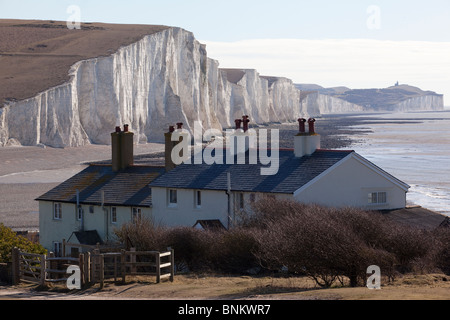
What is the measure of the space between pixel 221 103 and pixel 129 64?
215ft

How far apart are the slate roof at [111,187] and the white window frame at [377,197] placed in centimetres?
875

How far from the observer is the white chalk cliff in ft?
295

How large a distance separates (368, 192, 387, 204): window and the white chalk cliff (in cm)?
6222

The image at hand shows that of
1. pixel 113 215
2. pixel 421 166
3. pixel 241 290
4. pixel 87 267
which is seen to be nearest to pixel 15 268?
pixel 87 267

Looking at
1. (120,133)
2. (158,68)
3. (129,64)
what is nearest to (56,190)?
(120,133)

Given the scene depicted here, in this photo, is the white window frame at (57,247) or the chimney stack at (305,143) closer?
the chimney stack at (305,143)

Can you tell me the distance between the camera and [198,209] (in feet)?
98.1

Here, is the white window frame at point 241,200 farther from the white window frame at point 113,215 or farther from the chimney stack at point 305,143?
the white window frame at point 113,215

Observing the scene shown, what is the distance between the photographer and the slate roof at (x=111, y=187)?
32.2 metres

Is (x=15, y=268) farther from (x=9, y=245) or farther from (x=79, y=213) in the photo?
(x=79, y=213)

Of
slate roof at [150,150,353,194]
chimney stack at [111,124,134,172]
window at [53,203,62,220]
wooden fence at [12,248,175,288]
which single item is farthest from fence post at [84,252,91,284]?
chimney stack at [111,124,134,172]

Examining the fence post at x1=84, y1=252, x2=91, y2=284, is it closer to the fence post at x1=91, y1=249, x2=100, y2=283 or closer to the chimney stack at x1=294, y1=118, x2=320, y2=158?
the fence post at x1=91, y1=249, x2=100, y2=283

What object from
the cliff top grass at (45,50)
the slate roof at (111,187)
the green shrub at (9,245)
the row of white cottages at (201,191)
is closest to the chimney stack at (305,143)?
the row of white cottages at (201,191)
